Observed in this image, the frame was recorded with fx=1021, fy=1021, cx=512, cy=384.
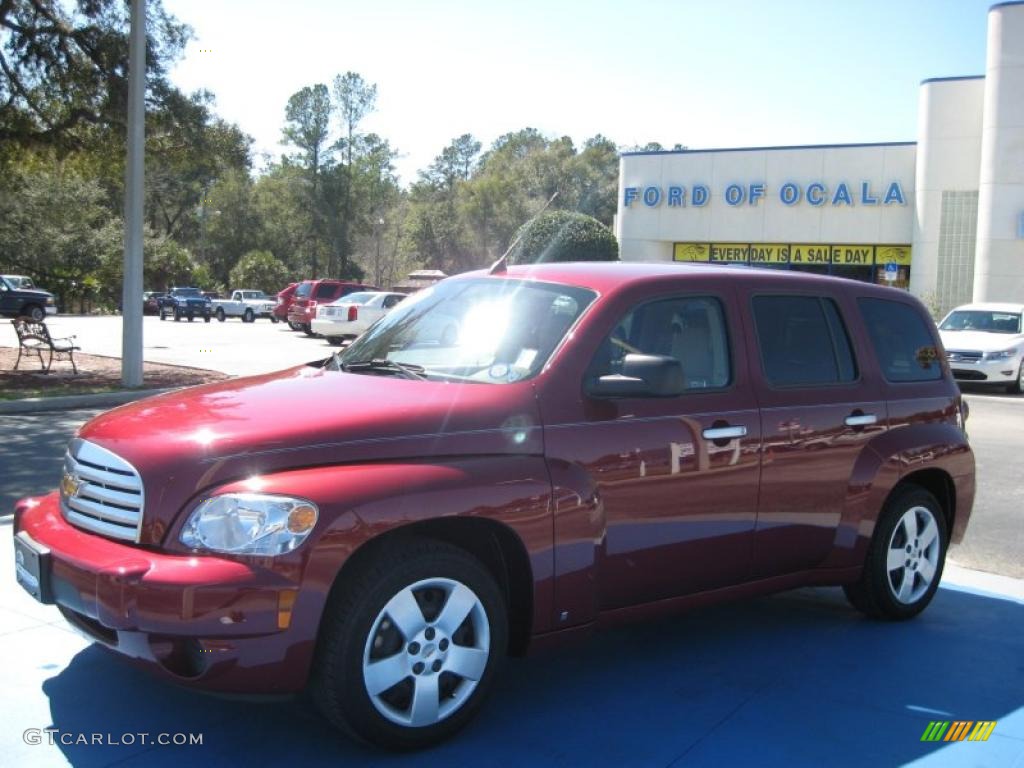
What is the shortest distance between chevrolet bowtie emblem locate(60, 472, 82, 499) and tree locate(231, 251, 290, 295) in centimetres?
5919

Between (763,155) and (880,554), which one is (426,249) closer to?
(763,155)

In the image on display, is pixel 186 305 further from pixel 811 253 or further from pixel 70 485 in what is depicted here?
pixel 70 485

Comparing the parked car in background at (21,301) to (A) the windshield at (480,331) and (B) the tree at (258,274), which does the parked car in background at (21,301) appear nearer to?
(B) the tree at (258,274)

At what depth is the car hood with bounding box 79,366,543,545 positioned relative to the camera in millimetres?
3492

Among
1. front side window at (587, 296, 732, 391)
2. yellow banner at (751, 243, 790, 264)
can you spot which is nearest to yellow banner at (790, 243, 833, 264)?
yellow banner at (751, 243, 790, 264)

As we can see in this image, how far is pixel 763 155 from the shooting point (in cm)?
3328

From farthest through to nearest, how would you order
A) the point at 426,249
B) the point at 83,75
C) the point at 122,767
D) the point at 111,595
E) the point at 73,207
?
the point at 426,249
the point at 73,207
the point at 83,75
the point at 122,767
the point at 111,595

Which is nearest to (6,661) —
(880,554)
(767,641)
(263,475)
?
(263,475)

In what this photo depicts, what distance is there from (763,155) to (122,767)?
106 ft

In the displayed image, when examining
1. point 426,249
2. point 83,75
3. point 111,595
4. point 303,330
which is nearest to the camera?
point 111,595

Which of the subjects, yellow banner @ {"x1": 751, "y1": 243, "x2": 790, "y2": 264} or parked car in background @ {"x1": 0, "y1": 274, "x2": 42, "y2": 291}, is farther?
parked car in background @ {"x1": 0, "y1": 274, "x2": 42, "y2": 291}

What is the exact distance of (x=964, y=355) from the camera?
18859 mm

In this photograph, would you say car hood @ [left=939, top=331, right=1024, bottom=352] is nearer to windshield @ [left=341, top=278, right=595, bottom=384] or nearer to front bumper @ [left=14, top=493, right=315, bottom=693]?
windshield @ [left=341, top=278, right=595, bottom=384]

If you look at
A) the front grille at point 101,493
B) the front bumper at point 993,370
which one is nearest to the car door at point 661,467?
the front grille at point 101,493
